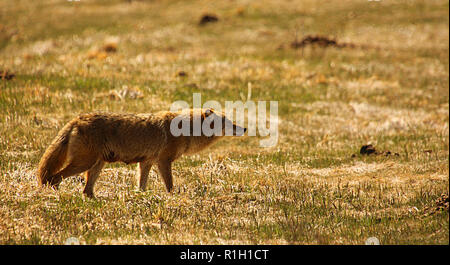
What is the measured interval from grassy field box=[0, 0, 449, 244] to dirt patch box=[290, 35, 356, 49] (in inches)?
21.2

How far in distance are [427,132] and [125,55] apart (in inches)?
646

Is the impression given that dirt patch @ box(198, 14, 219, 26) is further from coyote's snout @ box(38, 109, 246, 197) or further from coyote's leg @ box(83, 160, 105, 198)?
coyote's leg @ box(83, 160, 105, 198)

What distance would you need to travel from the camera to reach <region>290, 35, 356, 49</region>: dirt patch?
33.3 meters

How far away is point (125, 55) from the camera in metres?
28.9

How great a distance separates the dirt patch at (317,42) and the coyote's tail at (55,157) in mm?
25169

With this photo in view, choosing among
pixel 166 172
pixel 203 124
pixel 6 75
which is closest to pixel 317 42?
pixel 6 75

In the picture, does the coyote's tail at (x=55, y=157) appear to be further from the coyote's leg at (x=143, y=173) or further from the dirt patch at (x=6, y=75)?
the dirt patch at (x=6, y=75)

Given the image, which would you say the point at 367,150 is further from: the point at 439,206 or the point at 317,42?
the point at 317,42

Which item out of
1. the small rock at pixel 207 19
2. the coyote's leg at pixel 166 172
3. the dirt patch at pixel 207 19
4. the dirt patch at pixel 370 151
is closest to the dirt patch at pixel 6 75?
the coyote's leg at pixel 166 172

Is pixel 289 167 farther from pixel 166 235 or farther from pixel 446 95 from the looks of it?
pixel 446 95

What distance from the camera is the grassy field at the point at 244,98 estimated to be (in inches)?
352

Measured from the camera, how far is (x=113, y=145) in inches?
384
